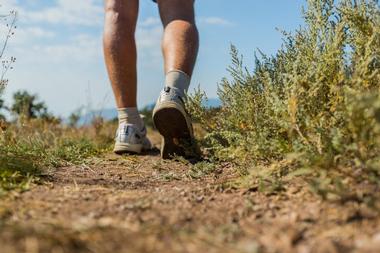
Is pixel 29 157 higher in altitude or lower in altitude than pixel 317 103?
lower

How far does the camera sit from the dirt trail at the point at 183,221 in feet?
3.60

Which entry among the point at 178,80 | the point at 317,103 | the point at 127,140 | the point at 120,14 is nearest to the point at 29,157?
the point at 127,140

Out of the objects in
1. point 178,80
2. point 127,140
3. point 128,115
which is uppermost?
point 178,80

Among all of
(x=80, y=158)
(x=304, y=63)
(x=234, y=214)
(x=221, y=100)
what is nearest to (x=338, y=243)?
(x=234, y=214)

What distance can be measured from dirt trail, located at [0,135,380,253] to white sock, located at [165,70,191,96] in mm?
914

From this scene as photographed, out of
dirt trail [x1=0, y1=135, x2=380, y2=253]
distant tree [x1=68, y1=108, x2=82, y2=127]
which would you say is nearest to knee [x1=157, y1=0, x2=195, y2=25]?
dirt trail [x1=0, y1=135, x2=380, y2=253]

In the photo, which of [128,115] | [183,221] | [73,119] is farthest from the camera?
[73,119]

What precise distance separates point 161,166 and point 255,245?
1.74m

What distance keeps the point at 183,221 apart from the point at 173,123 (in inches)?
54.7

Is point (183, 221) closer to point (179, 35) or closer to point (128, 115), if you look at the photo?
point (179, 35)

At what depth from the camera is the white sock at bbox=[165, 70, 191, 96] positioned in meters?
2.74

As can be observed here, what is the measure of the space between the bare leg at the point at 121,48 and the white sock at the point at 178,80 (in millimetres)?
438

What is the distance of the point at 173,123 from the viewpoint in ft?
8.86

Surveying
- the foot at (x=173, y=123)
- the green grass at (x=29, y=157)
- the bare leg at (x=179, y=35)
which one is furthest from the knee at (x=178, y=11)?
the green grass at (x=29, y=157)
